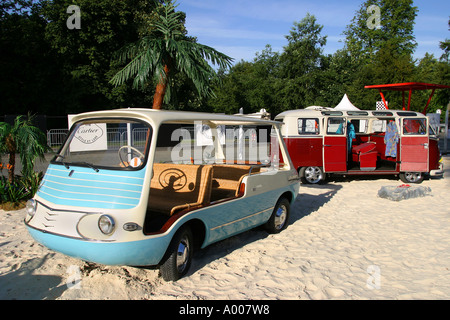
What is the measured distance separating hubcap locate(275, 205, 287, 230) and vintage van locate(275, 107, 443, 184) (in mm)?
5295

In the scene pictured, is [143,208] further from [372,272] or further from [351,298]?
[372,272]

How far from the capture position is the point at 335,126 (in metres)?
11.8

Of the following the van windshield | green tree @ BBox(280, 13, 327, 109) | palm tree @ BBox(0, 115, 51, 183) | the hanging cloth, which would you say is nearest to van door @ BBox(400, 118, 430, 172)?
the hanging cloth

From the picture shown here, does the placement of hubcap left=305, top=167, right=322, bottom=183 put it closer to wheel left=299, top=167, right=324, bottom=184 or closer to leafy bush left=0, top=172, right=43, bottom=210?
wheel left=299, top=167, right=324, bottom=184

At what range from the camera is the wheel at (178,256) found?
4.16m

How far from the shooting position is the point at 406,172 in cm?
1241

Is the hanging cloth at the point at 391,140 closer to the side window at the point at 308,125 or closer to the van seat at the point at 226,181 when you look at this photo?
the side window at the point at 308,125

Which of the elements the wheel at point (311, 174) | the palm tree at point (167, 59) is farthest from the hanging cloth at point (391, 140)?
the palm tree at point (167, 59)

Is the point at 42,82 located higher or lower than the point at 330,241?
higher

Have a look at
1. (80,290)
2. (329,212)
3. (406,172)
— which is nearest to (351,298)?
(80,290)

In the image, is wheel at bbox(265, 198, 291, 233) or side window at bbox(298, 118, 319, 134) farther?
side window at bbox(298, 118, 319, 134)

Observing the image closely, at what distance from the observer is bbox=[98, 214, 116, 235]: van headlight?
3.60 m
